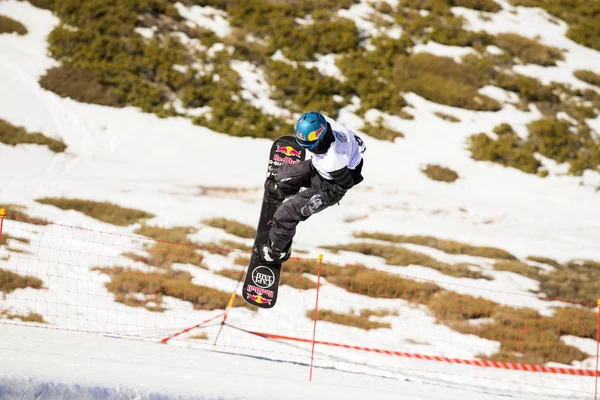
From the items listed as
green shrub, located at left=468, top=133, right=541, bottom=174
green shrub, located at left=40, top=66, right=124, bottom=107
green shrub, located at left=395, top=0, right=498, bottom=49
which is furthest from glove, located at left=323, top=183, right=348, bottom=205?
green shrub, located at left=395, top=0, right=498, bottom=49

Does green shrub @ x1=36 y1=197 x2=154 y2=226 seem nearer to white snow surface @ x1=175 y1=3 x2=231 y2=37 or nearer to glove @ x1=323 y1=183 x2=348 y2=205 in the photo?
glove @ x1=323 y1=183 x2=348 y2=205

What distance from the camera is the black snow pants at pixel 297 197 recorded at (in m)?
7.95

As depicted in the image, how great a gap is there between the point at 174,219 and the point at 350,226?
4.66 m

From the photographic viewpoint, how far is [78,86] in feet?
62.3

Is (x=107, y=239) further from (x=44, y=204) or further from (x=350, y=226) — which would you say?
(x=350, y=226)

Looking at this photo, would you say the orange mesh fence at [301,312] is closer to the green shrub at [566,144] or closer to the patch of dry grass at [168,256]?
the patch of dry grass at [168,256]

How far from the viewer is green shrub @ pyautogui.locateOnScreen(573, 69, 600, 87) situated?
22.0 metres

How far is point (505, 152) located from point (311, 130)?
13.8 m

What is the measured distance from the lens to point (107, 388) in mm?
6273

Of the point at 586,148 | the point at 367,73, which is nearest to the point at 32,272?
the point at 367,73

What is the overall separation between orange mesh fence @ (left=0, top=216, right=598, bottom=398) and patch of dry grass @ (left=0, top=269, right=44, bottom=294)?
0.8 inches

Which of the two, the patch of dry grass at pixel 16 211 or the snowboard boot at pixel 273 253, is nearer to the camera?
the snowboard boot at pixel 273 253

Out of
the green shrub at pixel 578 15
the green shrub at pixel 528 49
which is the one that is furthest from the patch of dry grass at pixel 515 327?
the green shrub at pixel 578 15

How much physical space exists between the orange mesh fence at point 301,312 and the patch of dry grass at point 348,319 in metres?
0.02
